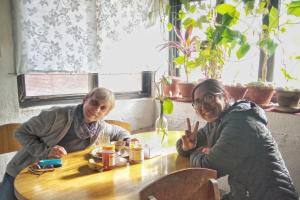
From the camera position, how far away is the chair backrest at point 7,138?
1652 mm

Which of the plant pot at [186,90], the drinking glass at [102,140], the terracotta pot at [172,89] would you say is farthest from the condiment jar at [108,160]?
the terracotta pot at [172,89]

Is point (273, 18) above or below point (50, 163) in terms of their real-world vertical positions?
above

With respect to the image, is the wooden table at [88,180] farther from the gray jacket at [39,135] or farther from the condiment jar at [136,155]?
the gray jacket at [39,135]

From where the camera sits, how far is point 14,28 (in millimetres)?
1855

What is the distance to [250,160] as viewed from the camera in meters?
1.21

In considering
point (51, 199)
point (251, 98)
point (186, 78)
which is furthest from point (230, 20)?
point (51, 199)

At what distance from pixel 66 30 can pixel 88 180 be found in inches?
50.7

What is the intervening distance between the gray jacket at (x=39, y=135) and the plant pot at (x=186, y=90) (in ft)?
3.84

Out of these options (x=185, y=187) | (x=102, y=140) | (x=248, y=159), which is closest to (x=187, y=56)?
(x=102, y=140)

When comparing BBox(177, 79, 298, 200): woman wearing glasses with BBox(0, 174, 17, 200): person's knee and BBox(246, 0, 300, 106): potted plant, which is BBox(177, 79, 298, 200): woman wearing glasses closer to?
BBox(246, 0, 300, 106): potted plant

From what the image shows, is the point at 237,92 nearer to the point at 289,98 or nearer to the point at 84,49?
the point at 289,98

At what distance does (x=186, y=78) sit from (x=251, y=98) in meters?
0.70

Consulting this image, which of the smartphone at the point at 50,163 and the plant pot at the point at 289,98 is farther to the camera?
the plant pot at the point at 289,98

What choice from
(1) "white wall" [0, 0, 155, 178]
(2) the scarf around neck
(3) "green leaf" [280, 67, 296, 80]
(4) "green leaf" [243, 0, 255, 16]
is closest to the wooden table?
(2) the scarf around neck
